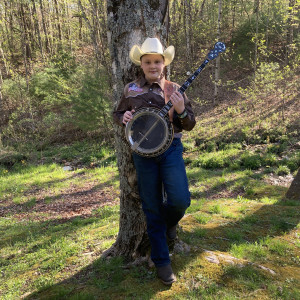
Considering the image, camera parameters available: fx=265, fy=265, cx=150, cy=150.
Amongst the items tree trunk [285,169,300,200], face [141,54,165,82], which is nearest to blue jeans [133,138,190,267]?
face [141,54,165,82]

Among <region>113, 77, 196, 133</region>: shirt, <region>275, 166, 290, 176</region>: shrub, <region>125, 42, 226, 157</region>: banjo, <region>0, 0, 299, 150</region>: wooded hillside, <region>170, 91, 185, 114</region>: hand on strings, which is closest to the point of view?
<region>170, 91, 185, 114</region>: hand on strings

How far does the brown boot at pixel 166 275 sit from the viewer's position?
8.30 feet

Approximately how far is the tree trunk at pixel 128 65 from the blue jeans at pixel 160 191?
0.37 m

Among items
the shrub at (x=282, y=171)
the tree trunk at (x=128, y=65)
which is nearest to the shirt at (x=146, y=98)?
the tree trunk at (x=128, y=65)

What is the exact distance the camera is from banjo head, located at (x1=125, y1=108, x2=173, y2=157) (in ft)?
7.87

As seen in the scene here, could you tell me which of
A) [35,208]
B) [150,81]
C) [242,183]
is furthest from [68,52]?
[150,81]

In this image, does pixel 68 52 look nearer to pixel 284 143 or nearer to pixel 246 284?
pixel 284 143

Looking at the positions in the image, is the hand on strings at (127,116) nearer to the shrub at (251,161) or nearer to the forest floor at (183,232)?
the forest floor at (183,232)

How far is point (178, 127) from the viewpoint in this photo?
258cm

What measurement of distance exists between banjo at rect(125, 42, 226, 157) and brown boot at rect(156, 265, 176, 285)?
1135 mm

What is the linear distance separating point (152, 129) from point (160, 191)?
62 centimetres

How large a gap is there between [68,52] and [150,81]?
68.4 ft

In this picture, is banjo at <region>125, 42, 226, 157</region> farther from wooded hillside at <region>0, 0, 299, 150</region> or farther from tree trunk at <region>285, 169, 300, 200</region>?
wooded hillside at <region>0, 0, 299, 150</region>

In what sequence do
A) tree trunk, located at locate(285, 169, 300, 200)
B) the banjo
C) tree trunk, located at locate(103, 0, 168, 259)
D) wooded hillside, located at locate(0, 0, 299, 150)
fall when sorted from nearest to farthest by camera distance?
the banjo → tree trunk, located at locate(103, 0, 168, 259) → tree trunk, located at locate(285, 169, 300, 200) → wooded hillside, located at locate(0, 0, 299, 150)
